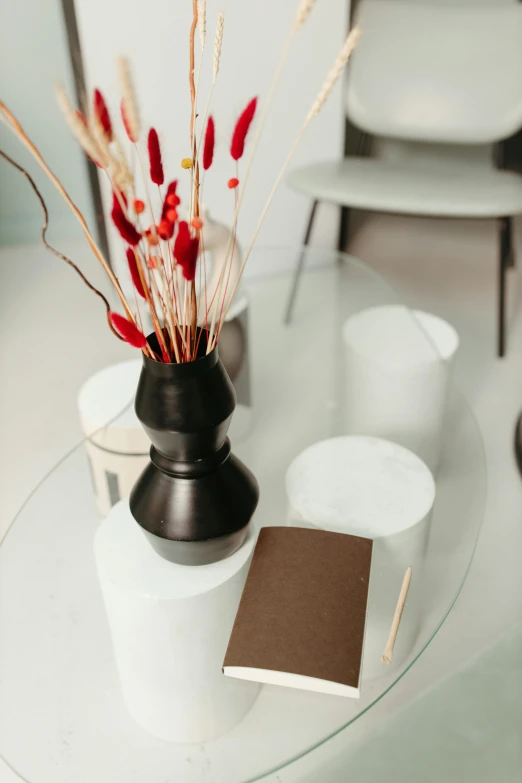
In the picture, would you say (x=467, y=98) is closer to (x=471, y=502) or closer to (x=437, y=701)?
(x=471, y=502)

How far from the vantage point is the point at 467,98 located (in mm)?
2035

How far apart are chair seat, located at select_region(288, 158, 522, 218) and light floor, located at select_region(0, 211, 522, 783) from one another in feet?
1.41

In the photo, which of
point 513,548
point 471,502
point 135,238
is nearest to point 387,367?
point 471,502

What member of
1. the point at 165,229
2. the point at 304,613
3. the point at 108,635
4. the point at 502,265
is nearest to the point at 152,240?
the point at 165,229

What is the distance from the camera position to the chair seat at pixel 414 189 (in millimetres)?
1719

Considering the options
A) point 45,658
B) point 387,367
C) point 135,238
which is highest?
point 135,238

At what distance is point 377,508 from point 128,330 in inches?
17.1

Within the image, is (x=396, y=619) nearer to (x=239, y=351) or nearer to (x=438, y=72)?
(x=239, y=351)

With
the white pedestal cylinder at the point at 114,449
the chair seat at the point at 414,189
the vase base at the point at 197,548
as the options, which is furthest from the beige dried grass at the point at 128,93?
the chair seat at the point at 414,189

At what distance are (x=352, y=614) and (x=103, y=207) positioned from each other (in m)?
1.73

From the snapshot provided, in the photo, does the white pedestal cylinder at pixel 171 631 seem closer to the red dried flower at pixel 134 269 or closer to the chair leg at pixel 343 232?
the red dried flower at pixel 134 269

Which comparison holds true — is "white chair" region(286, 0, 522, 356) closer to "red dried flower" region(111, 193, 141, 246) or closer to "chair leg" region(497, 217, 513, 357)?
"chair leg" region(497, 217, 513, 357)

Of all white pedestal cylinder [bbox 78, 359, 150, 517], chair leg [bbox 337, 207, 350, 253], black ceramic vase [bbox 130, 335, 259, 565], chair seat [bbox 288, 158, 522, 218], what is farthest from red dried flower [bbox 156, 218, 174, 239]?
chair leg [bbox 337, 207, 350, 253]

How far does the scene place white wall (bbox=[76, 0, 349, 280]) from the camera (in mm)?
1876
